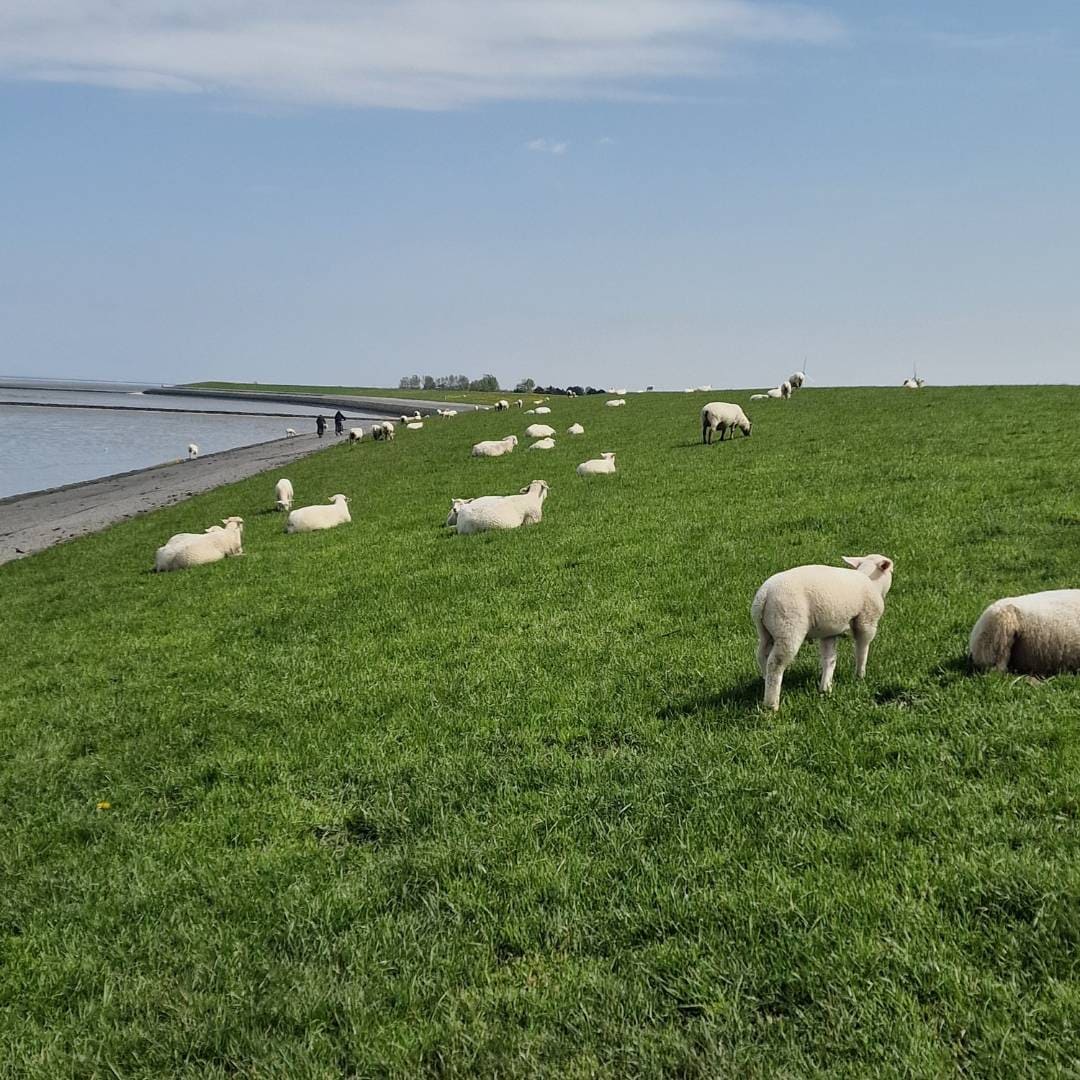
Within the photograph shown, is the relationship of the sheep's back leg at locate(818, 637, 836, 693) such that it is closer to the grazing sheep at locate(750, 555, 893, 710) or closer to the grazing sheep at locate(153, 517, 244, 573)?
the grazing sheep at locate(750, 555, 893, 710)

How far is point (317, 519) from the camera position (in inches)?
874

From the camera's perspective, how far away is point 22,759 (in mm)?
9273

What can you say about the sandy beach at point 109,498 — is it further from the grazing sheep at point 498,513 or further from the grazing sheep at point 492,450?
the grazing sheep at point 498,513

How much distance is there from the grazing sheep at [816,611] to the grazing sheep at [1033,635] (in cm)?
108

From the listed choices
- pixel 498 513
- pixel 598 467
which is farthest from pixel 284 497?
pixel 498 513

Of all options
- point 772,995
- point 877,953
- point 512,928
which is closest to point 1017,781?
point 877,953

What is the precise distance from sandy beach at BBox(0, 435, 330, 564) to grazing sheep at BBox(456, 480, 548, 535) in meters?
16.6

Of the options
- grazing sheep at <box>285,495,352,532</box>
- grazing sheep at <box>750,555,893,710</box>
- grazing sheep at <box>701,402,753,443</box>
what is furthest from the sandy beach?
grazing sheep at <box>750,555,893,710</box>

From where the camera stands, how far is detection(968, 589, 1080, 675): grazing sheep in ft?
25.6

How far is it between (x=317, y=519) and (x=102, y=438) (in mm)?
81546

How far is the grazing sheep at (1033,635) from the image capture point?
7809mm

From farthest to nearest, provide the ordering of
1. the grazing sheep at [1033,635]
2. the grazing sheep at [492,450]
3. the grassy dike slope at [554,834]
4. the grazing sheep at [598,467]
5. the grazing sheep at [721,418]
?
the grazing sheep at [492,450], the grazing sheep at [721,418], the grazing sheep at [598,467], the grazing sheep at [1033,635], the grassy dike slope at [554,834]

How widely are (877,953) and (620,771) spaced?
108 inches

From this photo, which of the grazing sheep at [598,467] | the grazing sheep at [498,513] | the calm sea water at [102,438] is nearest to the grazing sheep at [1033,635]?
the grazing sheep at [498,513]
